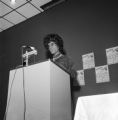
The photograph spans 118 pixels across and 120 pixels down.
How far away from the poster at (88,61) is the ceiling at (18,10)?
4.80 ft

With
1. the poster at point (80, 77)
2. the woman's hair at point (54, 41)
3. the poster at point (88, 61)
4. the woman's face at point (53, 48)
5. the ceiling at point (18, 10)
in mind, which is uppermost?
the ceiling at point (18, 10)

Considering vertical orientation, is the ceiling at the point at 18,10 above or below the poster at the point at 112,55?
above

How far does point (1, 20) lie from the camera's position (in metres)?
4.23

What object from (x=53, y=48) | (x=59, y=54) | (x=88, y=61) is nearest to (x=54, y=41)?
(x=53, y=48)

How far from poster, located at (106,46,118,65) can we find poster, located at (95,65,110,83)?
0.10 meters

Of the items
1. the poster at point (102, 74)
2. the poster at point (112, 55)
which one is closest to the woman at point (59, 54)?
Result: the poster at point (102, 74)

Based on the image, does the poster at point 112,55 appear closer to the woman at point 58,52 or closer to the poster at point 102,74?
the poster at point 102,74

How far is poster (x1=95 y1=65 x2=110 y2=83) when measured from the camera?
2.76 m

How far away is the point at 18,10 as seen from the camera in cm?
392

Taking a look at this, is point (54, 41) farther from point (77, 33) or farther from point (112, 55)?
point (112, 55)

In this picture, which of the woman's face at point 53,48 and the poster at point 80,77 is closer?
the poster at point 80,77

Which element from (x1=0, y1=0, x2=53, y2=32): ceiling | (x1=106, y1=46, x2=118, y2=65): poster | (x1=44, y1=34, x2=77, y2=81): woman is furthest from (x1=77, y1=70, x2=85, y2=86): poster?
(x1=0, y1=0, x2=53, y2=32): ceiling

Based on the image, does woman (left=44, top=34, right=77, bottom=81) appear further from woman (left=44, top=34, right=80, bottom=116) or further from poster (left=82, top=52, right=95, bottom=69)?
poster (left=82, top=52, right=95, bottom=69)

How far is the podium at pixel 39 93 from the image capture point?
2.12 metres
